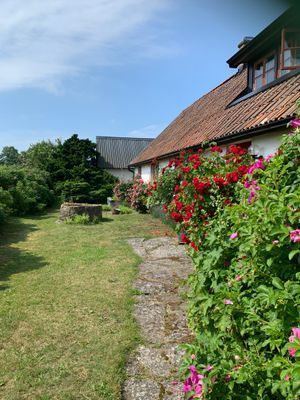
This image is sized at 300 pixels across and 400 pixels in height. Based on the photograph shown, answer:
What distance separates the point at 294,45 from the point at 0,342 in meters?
7.30

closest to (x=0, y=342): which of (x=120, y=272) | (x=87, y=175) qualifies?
(x=120, y=272)

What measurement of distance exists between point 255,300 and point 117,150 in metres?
31.3

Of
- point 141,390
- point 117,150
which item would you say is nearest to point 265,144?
point 141,390

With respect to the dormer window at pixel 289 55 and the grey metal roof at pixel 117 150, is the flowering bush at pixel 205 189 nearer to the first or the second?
the dormer window at pixel 289 55

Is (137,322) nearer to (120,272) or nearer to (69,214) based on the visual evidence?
(120,272)

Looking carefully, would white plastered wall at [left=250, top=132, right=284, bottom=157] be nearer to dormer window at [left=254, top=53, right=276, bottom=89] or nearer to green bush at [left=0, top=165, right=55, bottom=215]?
dormer window at [left=254, top=53, right=276, bottom=89]

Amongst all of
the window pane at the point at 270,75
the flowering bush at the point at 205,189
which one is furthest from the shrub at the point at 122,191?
the flowering bush at the point at 205,189

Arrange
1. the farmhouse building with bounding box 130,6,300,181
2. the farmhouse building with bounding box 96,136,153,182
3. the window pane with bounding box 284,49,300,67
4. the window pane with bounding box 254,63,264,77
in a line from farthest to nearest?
the farmhouse building with bounding box 96,136,153,182
the window pane with bounding box 254,63,264,77
the window pane with bounding box 284,49,300,67
the farmhouse building with bounding box 130,6,300,181

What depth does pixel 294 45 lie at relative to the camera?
6.99m

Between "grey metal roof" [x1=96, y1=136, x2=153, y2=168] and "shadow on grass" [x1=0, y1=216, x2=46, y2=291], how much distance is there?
19.4 metres

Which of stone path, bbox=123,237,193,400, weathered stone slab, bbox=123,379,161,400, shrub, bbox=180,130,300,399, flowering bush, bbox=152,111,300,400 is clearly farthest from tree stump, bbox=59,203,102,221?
shrub, bbox=180,130,300,399

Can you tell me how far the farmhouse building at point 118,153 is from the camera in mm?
30500

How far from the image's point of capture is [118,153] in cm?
3219

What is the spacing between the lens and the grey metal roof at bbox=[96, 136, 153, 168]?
30844mm
